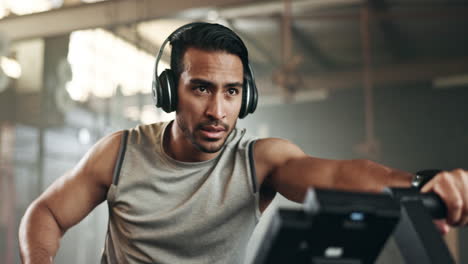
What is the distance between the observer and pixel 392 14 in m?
3.34

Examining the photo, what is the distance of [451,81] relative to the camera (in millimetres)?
3309

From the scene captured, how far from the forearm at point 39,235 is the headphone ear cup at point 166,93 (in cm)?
46

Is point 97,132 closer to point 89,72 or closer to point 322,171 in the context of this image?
point 89,72

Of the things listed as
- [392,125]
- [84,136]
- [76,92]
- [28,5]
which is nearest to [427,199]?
[392,125]

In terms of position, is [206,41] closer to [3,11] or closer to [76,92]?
[76,92]

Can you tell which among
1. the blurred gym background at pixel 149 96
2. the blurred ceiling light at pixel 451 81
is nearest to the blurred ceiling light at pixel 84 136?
the blurred gym background at pixel 149 96

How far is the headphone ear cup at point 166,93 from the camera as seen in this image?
1354mm

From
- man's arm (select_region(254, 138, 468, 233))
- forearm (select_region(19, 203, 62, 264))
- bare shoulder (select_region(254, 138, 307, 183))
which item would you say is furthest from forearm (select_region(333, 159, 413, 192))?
forearm (select_region(19, 203, 62, 264))

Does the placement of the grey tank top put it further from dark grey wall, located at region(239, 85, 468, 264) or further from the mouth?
dark grey wall, located at region(239, 85, 468, 264)

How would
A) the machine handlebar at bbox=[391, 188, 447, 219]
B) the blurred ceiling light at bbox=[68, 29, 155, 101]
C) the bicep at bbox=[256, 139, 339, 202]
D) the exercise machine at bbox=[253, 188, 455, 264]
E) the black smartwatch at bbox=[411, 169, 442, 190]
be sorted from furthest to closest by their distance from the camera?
the blurred ceiling light at bbox=[68, 29, 155, 101], the bicep at bbox=[256, 139, 339, 202], the black smartwatch at bbox=[411, 169, 442, 190], the machine handlebar at bbox=[391, 188, 447, 219], the exercise machine at bbox=[253, 188, 455, 264]

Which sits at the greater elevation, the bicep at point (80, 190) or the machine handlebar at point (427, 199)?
the machine handlebar at point (427, 199)

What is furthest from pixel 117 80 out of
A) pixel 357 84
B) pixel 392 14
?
pixel 392 14

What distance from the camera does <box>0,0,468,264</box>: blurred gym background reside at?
3.25 metres

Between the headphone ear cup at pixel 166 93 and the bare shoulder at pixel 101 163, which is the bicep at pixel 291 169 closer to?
the headphone ear cup at pixel 166 93
